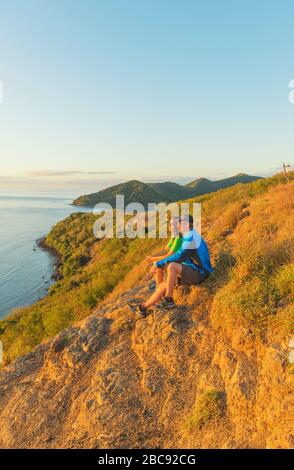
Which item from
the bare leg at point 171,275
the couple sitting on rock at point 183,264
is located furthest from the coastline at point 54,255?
the bare leg at point 171,275

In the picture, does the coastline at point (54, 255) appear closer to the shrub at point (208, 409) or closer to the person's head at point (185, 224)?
the person's head at point (185, 224)

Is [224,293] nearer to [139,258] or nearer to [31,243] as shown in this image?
[139,258]

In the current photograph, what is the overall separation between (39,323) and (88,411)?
11.1 metres

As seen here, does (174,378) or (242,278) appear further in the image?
(242,278)

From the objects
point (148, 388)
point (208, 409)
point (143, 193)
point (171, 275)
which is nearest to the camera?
point (208, 409)

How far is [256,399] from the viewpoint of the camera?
457 cm

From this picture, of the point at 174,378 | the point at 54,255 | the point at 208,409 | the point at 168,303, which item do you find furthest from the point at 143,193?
the point at 208,409

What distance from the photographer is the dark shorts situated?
6.69 meters

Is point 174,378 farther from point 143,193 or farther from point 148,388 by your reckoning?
point 143,193

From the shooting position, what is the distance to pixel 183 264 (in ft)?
22.1

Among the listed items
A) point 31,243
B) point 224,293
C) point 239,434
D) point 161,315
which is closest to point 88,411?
point 161,315

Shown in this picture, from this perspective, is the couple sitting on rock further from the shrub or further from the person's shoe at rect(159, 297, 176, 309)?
the shrub

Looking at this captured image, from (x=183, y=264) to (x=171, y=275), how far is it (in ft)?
1.24

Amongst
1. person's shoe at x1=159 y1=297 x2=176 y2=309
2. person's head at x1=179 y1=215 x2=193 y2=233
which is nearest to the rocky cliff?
person's shoe at x1=159 y1=297 x2=176 y2=309
